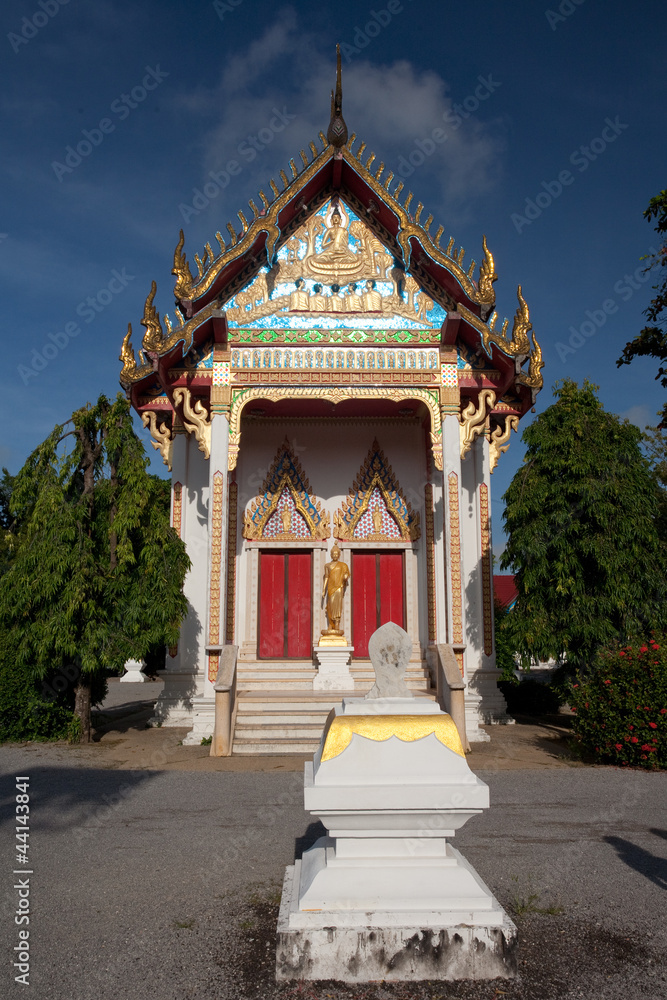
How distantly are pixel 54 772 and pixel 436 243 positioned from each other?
926 cm

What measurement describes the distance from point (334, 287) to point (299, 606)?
5530mm

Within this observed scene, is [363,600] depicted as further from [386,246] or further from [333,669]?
[386,246]

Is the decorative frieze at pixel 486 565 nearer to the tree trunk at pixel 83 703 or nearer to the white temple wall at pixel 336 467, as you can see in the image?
the white temple wall at pixel 336 467

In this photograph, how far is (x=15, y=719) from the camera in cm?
1014

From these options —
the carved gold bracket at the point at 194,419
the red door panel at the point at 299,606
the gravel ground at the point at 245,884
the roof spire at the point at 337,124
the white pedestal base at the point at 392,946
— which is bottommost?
the gravel ground at the point at 245,884

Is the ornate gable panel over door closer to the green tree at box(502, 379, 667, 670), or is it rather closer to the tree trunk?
the green tree at box(502, 379, 667, 670)

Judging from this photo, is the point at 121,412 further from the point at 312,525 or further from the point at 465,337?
the point at 465,337

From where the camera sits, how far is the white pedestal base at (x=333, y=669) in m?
11.5

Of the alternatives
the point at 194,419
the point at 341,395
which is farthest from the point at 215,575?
the point at 341,395

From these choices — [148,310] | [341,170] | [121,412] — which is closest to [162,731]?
[121,412]

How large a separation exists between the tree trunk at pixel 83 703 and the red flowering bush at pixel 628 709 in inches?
271

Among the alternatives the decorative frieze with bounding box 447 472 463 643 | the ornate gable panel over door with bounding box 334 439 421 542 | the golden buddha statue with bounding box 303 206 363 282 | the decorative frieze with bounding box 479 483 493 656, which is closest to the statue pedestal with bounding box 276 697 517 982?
the decorative frieze with bounding box 447 472 463 643

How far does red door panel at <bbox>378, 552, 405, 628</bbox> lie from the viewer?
12.9 metres

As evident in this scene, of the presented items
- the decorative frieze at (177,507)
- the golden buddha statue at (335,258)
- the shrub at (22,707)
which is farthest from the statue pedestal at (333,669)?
the golden buddha statue at (335,258)
